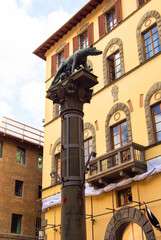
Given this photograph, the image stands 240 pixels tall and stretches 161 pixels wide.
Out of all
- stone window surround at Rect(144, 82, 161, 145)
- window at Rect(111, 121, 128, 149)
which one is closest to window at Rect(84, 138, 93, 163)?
window at Rect(111, 121, 128, 149)

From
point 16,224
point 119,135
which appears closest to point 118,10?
point 119,135

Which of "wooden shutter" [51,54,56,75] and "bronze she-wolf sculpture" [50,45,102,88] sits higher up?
"wooden shutter" [51,54,56,75]

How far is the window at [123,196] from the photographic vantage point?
18.6 m

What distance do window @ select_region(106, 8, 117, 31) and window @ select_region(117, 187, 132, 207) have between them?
11448mm

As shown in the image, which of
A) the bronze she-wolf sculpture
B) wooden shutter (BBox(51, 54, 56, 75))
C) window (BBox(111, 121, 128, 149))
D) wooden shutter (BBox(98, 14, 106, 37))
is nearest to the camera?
the bronze she-wolf sculpture

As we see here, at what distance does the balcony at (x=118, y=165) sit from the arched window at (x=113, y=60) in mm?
5668

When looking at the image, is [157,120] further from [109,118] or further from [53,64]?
[53,64]

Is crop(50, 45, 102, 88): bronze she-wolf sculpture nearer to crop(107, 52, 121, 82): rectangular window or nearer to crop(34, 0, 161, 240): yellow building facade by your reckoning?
crop(34, 0, 161, 240): yellow building facade

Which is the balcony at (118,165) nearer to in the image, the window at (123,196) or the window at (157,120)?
the window at (123,196)

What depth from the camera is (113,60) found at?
76.9 feet

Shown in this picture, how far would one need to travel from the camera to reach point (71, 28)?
28.4 m

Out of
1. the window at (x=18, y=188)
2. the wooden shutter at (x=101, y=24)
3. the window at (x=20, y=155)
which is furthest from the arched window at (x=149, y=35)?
the window at (x=18, y=188)

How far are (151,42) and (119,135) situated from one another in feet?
18.7

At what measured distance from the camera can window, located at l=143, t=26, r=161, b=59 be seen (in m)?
19.9
